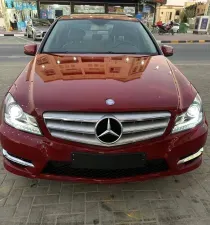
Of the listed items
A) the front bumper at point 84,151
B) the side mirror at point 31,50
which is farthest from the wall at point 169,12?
the front bumper at point 84,151

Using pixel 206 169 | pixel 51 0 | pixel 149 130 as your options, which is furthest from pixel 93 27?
pixel 51 0

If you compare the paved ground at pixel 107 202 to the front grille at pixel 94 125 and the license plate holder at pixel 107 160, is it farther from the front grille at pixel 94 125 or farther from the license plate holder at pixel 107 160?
the front grille at pixel 94 125

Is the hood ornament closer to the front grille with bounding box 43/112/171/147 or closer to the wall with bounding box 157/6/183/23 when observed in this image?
the front grille with bounding box 43/112/171/147

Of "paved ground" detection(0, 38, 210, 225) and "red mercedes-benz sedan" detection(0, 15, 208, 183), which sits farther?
"paved ground" detection(0, 38, 210, 225)

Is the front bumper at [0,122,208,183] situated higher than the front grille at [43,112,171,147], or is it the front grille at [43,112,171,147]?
the front grille at [43,112,171,147]

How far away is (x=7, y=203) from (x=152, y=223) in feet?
4.25

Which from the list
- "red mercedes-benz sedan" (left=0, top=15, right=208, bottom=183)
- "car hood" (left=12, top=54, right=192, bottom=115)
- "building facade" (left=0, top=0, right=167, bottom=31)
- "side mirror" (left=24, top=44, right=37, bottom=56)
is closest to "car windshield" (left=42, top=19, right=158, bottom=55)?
"side mirror" (left=24, top=44, right=37, bottom=56)

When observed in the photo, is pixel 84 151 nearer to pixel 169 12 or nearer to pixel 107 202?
pixel 107 202

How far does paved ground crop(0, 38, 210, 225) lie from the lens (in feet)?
6.95

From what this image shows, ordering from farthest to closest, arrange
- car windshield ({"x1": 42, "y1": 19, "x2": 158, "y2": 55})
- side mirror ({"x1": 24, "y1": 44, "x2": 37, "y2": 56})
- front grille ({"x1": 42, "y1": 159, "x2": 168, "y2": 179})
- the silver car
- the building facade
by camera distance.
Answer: the building facade < the silver car < side mirror ({"x1": 24, "y1": 44, "x2": 37, "y2": 56}) < car windshield ({"x1": 42, "y1": 19, "x2": 158, "y2": 55}) < front grille ({"x1": 42, "y1": 159, "x2": 168, "y2": 179})

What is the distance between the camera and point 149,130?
198cm

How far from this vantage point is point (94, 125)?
190 centimetres

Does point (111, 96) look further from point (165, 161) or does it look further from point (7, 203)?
point (7, 203)

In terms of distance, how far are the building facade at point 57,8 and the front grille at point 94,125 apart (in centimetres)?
2398
